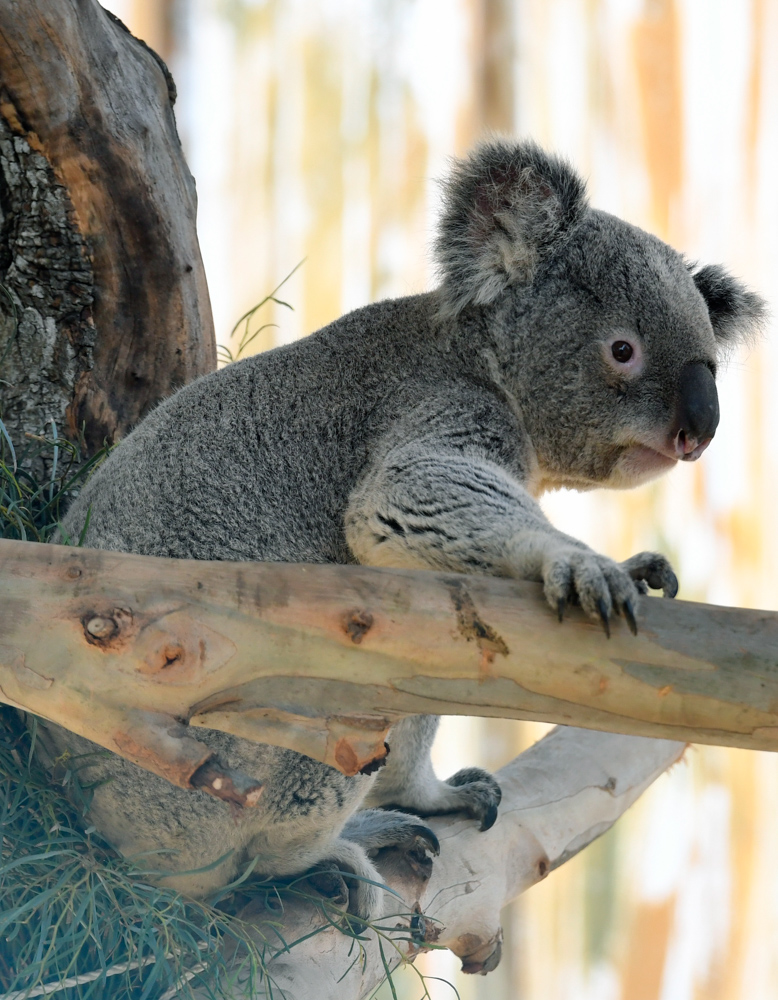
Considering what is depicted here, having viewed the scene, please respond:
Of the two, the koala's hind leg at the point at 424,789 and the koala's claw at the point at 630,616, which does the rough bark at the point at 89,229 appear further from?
the koala's claw at the point at 630,616

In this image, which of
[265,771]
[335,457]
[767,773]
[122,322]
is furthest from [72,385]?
[767,773]

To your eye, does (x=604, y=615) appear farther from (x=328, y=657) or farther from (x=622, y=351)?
(x=622, y=351)

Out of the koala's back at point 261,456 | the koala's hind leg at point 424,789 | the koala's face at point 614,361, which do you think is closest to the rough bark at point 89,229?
the koala's back at point 261,456

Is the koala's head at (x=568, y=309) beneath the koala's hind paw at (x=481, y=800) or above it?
above

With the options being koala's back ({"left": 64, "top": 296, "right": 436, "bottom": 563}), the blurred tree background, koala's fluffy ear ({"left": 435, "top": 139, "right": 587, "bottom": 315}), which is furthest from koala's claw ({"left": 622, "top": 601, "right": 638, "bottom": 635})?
the blurred tree background

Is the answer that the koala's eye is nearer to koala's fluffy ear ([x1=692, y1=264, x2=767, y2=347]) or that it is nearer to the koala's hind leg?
koala's fluffy ear ([x1=692, y1=264, x2=767, y2=347])

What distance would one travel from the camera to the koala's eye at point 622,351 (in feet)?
5.66

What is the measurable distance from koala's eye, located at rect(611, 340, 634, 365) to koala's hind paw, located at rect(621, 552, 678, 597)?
479 millimetres

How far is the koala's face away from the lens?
1.69m

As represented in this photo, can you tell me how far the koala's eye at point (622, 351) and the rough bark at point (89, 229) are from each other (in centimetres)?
100

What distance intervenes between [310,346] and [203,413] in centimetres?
26

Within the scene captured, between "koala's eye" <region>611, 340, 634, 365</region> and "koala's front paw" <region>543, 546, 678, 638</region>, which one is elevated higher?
"koala's eye" <region>611, 340, 634, 365</region>

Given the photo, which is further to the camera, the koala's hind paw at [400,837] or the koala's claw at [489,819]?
the koala's claw at [489,819]

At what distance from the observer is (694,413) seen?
1638 millimetres
